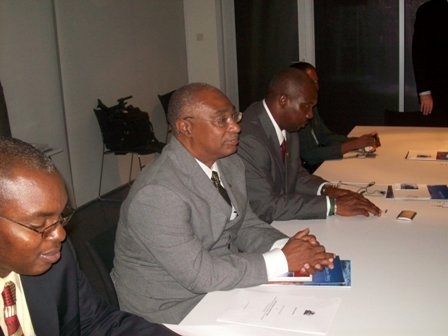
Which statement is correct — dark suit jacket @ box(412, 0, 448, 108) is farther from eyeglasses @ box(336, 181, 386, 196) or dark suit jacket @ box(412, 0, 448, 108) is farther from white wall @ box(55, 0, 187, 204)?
white wall @ box(55, 0, 187, 204)

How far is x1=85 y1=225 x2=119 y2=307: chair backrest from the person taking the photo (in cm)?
191

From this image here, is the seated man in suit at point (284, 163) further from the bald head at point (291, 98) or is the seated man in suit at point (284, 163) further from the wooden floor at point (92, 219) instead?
the wooden floor at point (92, 219)

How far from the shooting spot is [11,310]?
1454mm

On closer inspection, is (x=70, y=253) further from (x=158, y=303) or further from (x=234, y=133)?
(x=234, y=133)

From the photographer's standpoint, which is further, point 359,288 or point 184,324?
point 359,288

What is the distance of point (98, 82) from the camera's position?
5637mm

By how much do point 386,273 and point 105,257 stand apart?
3.33 feet

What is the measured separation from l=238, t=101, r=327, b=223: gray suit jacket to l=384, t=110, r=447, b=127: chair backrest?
212 centimetres

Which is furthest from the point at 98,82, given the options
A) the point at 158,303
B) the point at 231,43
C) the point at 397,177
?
the point at 158,303

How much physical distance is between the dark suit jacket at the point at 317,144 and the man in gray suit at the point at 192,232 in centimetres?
167

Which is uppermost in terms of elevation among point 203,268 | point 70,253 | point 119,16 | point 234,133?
point 119,16

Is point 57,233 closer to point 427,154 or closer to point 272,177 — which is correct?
point 272,177

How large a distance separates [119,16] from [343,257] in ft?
15.4

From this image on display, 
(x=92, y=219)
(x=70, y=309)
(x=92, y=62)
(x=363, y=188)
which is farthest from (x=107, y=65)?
(x=70, y=309)
